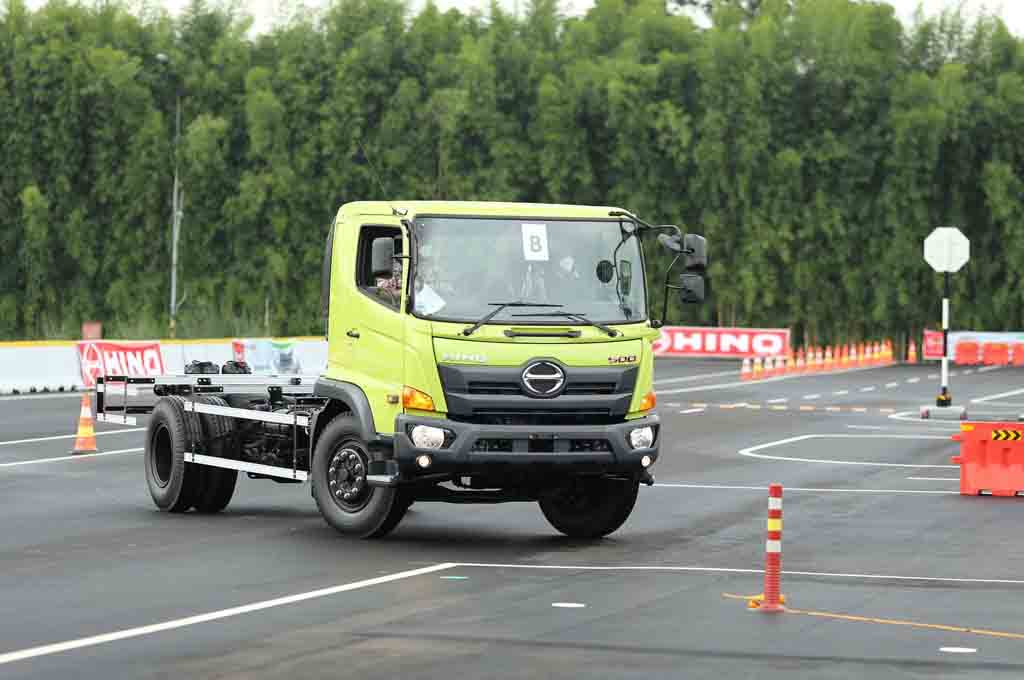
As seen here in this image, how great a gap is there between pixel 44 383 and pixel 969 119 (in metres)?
44.0

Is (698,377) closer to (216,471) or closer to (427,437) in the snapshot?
(216,471)

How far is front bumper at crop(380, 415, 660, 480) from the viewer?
51.0ft

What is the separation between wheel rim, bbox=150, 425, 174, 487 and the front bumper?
13.5ft

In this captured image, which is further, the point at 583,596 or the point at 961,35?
the point at 961,35

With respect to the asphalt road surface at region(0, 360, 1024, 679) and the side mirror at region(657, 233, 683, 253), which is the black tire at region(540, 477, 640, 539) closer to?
the asphalt road surface at region(0, 360, 1024, 679)

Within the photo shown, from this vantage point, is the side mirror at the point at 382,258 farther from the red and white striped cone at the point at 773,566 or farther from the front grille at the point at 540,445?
the red and white striped cone at the point at 773,566

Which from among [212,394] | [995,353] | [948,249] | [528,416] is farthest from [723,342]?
[528,416]

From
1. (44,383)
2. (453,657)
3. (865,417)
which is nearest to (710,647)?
(453,657)

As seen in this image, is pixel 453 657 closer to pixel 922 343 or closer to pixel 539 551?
pixel 539 551

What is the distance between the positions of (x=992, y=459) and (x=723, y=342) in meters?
45.3

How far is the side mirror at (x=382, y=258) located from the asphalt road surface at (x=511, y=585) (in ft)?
7.44

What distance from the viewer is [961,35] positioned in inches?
3019

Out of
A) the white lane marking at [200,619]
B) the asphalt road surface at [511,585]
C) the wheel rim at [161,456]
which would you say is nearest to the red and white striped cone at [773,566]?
the asphalt road surface at [511,585]

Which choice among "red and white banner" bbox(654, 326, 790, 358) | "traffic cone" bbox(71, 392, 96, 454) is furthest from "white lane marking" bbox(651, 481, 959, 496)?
"red and white banner" bbox(654, 326, 790, 358)
